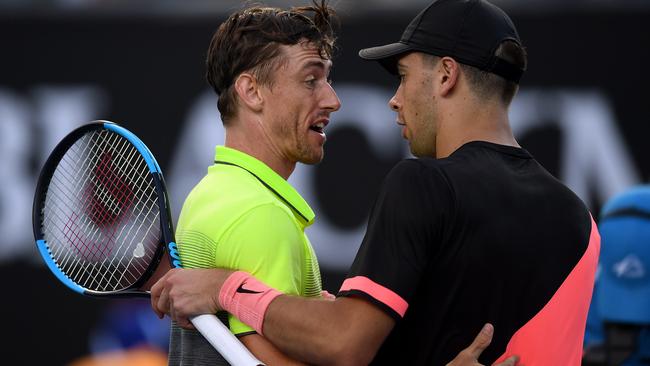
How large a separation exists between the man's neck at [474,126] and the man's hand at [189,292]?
67 centimetres

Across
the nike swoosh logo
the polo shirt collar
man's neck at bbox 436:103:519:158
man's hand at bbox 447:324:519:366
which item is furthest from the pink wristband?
man's neck at bbox 436:103:519:158

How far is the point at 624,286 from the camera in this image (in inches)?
179

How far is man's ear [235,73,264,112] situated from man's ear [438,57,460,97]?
1.87 feet

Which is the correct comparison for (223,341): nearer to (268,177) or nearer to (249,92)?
(268,177)

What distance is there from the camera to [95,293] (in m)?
3.16

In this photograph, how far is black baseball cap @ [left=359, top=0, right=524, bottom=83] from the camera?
2.74 metres

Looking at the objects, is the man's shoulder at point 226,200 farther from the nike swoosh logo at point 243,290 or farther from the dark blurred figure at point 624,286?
the dark blurred figure at point 624,286

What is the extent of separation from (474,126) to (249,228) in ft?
2.08

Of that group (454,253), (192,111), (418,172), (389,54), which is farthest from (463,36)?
(192,111)

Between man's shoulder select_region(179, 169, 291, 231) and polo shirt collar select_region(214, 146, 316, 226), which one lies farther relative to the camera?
polo shirt collar select_region(214, 146, 316, 226)

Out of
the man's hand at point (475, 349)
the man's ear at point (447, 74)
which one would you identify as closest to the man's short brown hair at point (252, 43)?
the man's ear at point (447, 74)

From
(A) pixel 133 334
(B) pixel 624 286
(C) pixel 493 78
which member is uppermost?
(C) pixel 493 78

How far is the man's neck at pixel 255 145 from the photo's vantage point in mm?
3059

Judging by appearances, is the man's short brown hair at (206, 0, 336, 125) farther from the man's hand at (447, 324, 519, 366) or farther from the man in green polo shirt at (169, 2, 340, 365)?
the man's hand at (447, 324, 519, 366)
